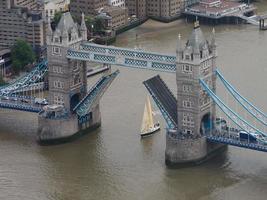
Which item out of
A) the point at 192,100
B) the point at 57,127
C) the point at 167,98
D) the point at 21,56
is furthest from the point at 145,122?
the point at 21,56

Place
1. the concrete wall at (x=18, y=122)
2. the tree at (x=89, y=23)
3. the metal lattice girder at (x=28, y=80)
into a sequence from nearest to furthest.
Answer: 1. the concrete wall at (x=18, y=122)
2. the metal lattice girder at (x=28, y=80)
3. the tree at (x=89, y=23)

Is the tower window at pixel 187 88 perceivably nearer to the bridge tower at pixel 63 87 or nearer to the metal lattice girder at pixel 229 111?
the metal lattice girder at pixel 229 111

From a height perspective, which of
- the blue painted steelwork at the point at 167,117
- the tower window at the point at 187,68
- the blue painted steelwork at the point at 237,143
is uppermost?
the tower window at the point at 187,68

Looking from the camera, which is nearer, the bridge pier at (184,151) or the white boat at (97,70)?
the bridge pier at (184,151)

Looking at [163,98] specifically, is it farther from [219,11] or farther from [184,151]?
[219,11]

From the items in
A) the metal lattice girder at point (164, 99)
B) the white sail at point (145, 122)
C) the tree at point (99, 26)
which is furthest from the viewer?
the tree at point (99, 26)

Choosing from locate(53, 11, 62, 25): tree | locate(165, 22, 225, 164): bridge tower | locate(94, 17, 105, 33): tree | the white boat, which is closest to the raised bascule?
locate(165, 22, 225, 164): bridge tower

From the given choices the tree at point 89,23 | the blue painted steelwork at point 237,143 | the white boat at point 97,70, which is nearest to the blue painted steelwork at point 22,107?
the white boat at point 97,70

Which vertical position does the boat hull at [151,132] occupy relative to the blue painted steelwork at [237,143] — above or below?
below
